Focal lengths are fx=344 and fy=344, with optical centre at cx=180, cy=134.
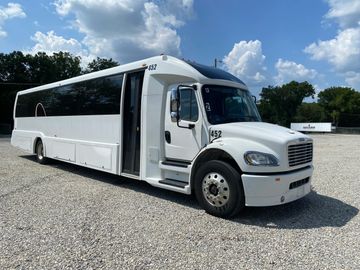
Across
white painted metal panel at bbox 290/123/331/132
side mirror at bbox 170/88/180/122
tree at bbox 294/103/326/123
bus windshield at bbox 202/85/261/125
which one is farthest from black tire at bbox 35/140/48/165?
tree at bbox 294/103/326/123

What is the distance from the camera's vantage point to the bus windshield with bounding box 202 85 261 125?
6797 mm

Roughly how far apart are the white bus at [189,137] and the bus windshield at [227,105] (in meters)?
0.02

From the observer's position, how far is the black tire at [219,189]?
5.96 m

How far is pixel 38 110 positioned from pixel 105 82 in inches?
214

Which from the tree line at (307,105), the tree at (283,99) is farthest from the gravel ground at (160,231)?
the tree at (283,99)

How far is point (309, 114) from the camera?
81188mm

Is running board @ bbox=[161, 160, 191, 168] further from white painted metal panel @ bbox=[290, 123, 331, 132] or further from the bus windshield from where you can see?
white painted metal panel @ bbox=[290, 123, 331, 132]

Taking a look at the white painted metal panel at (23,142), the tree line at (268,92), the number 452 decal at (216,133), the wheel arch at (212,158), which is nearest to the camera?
the wheel arch at (212,158)

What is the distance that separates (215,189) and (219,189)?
0.10 m

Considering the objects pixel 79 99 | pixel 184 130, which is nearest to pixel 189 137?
pixel 184 130

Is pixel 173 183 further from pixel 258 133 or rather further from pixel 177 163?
pixel 258 133

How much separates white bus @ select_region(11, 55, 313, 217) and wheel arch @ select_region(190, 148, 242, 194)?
0.06ft

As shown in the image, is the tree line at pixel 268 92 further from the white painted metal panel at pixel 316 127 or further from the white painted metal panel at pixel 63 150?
the white painted metal panel at pixel 63 150

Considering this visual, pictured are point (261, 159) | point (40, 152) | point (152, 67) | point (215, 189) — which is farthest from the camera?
point (40, 152)
